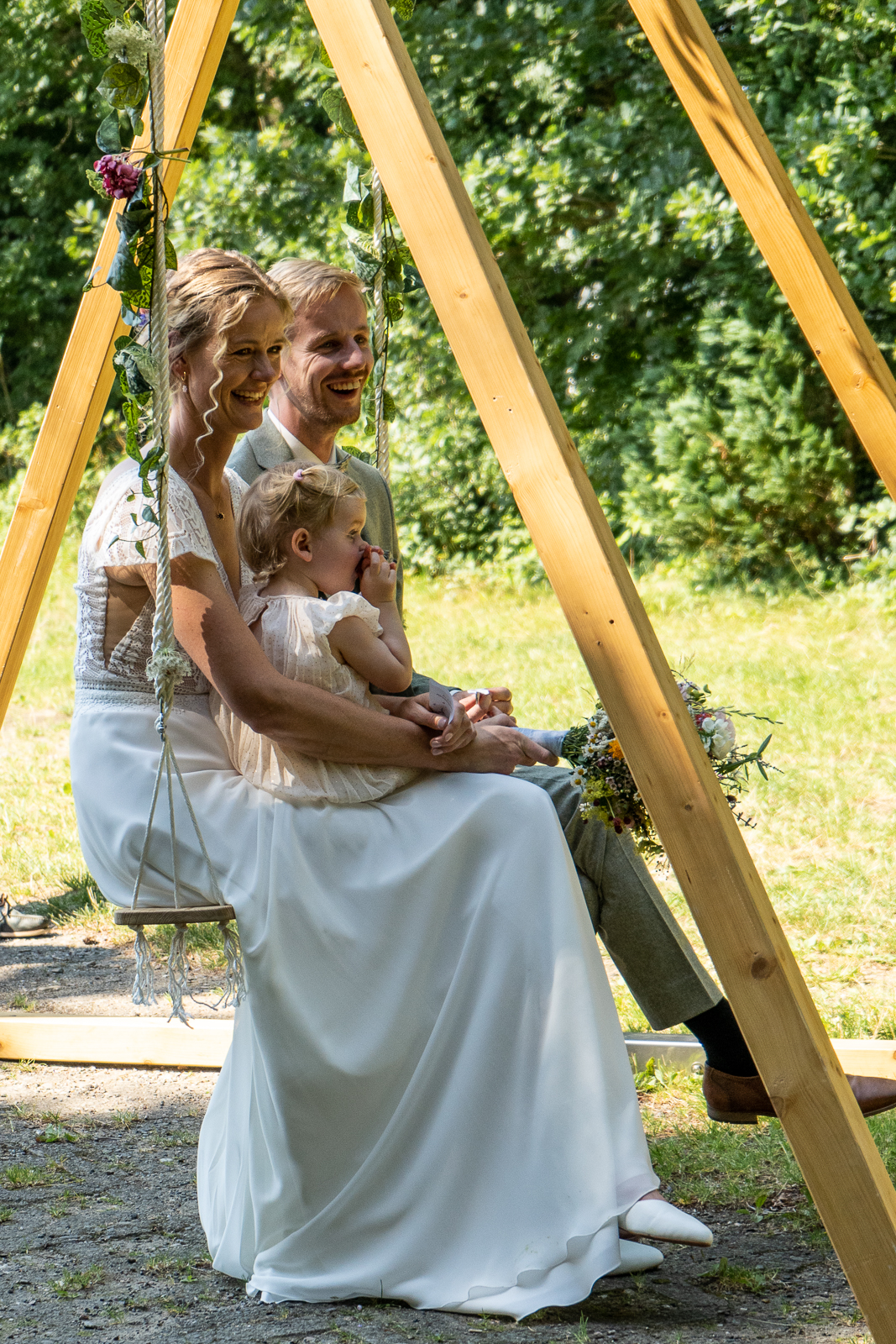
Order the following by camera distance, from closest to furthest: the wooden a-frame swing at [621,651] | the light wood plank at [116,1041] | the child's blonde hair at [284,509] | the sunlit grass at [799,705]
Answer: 1. the wooden a-frame swing at [621,651]
2. the child's blonde hair at [284,509]
3. the light wood plank at [116,1041]
4. the sunlit grass at [799,705]

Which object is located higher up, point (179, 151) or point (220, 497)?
point (179, 151)

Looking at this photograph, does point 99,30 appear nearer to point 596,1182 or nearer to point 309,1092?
point 309,1092

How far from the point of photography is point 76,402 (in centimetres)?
327

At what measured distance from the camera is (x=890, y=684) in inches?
299

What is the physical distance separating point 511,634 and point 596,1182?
7.70m

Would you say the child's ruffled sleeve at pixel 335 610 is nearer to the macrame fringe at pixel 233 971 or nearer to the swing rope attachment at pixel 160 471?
the swing rope attachment at pixel 160 471

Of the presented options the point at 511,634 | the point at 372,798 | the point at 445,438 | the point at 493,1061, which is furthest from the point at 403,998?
the point at 445,438

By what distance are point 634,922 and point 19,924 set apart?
292 centimetres

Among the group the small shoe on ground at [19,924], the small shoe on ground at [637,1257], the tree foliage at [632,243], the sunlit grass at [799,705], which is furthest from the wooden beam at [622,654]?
the tree foliage at [632,243]

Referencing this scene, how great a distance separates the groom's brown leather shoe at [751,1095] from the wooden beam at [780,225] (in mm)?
1206

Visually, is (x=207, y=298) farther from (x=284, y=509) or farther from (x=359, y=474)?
(x=359, y=474)

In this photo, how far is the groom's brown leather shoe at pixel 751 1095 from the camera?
2.77 meters

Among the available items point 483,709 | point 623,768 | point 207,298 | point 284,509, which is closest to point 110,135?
point 207,298

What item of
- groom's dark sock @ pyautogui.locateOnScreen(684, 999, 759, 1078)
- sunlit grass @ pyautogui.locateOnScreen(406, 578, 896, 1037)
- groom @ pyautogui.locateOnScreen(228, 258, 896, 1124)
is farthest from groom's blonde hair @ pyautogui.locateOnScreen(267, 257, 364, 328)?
sunlit grass @ pyautogui.locateOnScreen(406, 578, 896, 1037)
